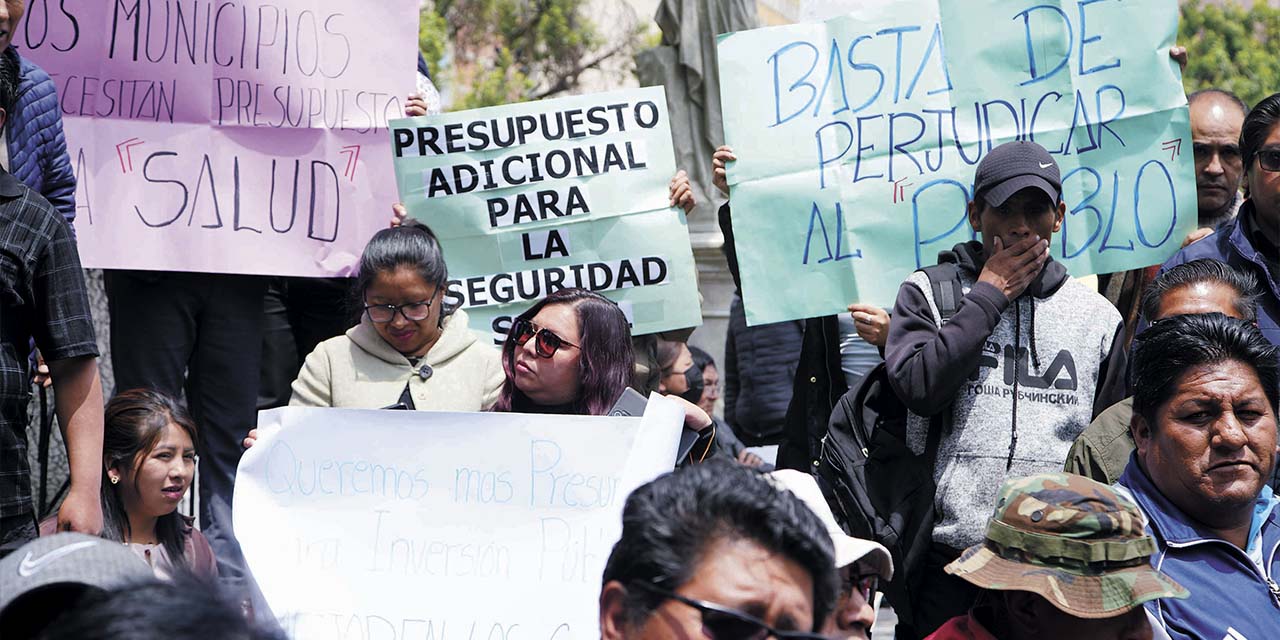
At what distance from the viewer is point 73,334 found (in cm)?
385

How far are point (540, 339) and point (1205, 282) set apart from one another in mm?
1778


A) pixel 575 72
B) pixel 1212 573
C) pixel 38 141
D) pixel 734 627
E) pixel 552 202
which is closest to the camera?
pixel 734 627

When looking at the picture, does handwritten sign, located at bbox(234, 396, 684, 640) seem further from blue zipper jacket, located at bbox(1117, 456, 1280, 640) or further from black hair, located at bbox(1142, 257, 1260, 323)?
black hair, located at bbox(1142, 257, 1260, 323)

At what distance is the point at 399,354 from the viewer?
4.76 metres

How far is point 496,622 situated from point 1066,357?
5.39 ft

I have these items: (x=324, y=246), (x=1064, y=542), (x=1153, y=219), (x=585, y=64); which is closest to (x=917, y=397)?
(x=1064, y=542)

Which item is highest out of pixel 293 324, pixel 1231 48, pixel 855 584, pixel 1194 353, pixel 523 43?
pixel 1231 48

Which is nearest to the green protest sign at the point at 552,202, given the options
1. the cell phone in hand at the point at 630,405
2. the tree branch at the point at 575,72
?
the cell phone in hand at the point at 630,405

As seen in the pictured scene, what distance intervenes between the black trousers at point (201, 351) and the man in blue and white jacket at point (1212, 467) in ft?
10.6

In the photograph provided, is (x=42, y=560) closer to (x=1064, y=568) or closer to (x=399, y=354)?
(x=1064, y=568)

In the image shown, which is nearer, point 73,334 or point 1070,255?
point 73,334

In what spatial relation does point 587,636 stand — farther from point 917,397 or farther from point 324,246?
point 324,246

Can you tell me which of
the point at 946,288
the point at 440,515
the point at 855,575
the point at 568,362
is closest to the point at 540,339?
the point at 568,362

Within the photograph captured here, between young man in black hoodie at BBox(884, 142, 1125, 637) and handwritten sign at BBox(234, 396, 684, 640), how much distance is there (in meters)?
0.78
